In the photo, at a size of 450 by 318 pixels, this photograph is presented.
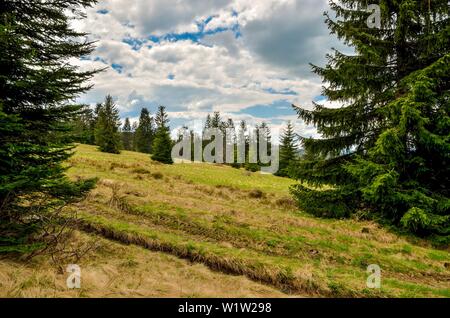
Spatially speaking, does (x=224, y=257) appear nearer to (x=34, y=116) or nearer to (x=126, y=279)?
(x=126, y=279)

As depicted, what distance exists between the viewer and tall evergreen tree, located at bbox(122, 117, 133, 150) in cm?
10012

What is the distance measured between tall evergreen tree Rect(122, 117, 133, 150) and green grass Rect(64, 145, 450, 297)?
296 feet

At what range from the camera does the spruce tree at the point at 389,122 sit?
10.0 meters

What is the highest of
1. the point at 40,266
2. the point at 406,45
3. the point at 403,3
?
the point at 403,3

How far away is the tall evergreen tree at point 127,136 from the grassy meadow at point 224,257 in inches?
3585

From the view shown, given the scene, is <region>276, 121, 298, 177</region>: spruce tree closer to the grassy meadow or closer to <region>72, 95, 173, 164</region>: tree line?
<region>72, 95, 173, 164</region>: tree line

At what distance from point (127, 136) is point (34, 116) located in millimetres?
104197

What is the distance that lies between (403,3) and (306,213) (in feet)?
32.4

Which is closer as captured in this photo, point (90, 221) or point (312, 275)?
point (312, 275)

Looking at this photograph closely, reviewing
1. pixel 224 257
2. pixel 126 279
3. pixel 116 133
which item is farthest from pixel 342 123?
pixel 116 133

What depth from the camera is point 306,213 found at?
43.3ft

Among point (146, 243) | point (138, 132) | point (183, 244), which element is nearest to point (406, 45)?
point (183, 244)
